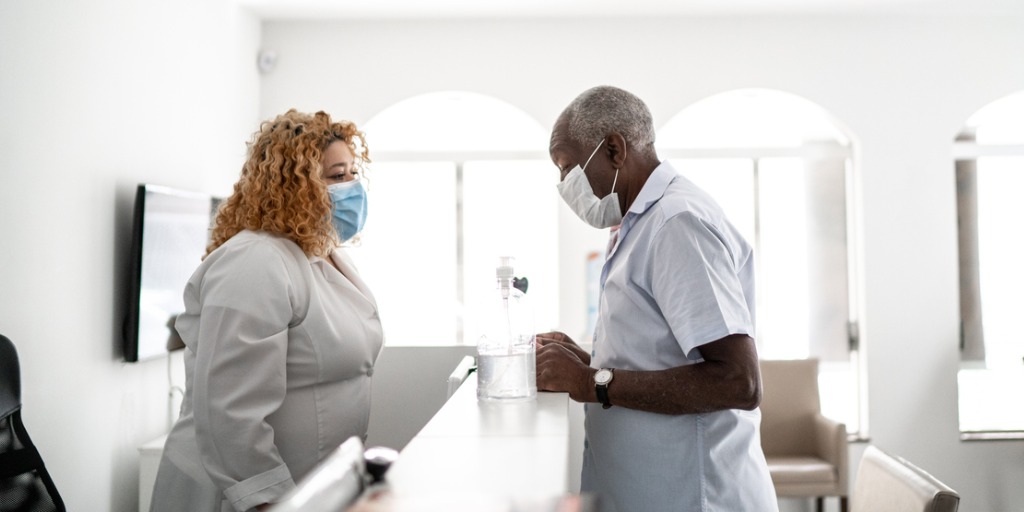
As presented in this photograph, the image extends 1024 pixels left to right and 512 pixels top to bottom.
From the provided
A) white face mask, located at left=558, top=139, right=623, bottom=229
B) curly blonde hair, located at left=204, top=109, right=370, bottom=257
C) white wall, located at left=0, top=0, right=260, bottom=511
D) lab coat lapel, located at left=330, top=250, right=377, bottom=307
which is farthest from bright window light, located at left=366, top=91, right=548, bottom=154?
white face mask, located at left=558, top=139, right=623, bottom=229

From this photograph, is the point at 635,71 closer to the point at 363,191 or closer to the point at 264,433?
the point at 363,191

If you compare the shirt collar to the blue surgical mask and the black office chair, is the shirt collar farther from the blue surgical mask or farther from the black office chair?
the black office chair

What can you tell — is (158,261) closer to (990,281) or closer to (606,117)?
(606,117)

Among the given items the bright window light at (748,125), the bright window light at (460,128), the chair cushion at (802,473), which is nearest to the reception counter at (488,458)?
the chair cushion at (802,473)

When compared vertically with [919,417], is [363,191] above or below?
above

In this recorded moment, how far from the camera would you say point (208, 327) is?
1.45 metres

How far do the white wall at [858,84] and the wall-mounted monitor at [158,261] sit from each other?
1.47 meters

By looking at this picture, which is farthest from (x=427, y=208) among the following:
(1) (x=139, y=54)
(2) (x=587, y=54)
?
(1) (x=139, y=54)

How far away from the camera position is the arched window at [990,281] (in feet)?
16.0

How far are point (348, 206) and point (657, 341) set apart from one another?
2.39 feet

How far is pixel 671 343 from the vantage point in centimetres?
132

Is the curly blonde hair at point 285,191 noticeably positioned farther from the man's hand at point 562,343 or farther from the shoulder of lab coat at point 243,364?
the man's hand at point 562,343

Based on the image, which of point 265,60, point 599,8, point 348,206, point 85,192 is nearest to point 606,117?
point 348,206

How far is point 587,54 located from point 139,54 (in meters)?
2.44
